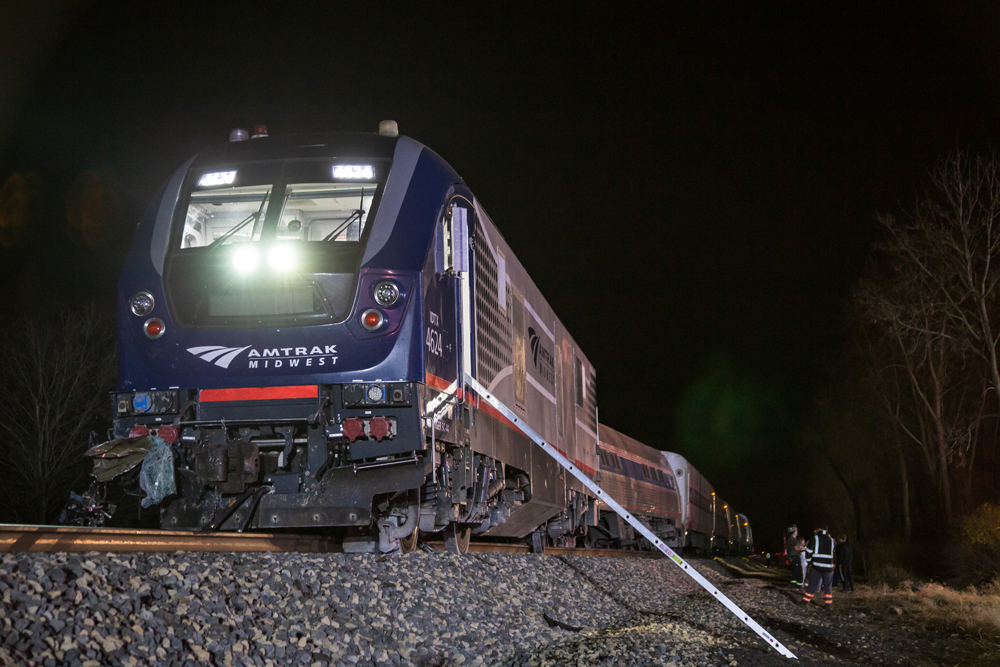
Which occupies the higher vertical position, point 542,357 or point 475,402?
point 542,357

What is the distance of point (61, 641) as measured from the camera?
389cm

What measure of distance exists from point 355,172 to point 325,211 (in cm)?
53

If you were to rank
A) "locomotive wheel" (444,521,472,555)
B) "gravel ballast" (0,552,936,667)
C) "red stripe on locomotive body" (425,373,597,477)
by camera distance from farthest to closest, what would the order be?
"locomotive wheel" (444,521,472,555)
"red stripe on locomotive body" (425,373,597,477)
"gravel ballast" (0,552,936,667)

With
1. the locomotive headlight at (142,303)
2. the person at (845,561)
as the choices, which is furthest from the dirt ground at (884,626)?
the locomotive headlight at (142,303)

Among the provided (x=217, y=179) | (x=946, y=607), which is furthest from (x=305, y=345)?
(x=946, y=607)

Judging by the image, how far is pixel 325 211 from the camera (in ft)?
26.5

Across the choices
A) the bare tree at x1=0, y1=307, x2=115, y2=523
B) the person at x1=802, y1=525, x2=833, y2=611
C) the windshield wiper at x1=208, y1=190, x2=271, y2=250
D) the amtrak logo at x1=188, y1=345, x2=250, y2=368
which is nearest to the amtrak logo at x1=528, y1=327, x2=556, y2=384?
the windshield wiper at x1=208, y1=190, x2=271, y2=250

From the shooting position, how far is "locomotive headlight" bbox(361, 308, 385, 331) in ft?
23.3

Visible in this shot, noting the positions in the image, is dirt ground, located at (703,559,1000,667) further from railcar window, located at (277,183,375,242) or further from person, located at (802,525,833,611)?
railcar window, located at (277,183,375,242)

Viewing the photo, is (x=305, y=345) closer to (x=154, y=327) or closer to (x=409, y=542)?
(x=154, y=327)

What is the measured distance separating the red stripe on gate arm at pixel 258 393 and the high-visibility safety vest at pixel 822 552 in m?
11.4

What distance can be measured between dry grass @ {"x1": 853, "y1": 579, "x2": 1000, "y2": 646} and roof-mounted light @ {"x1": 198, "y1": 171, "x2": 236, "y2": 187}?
9.58 metres

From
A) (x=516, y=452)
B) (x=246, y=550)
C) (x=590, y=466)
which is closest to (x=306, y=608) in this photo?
(x=246, y=550)

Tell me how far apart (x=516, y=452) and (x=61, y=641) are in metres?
6.34
